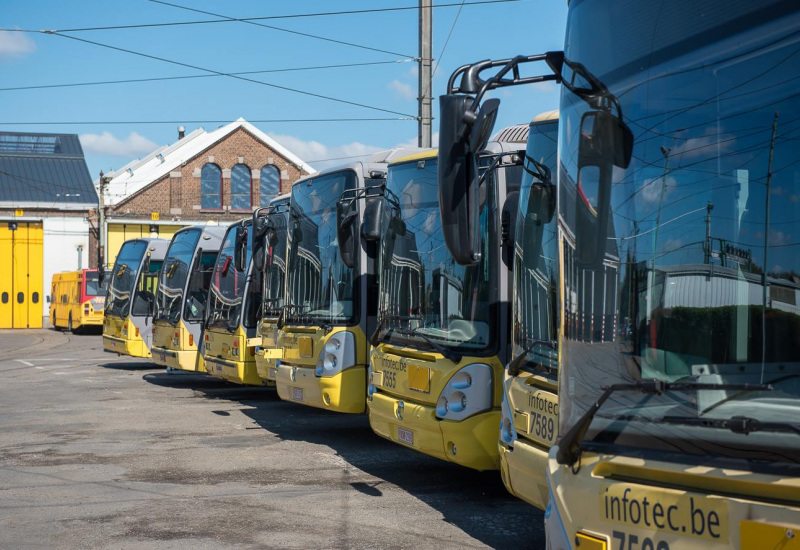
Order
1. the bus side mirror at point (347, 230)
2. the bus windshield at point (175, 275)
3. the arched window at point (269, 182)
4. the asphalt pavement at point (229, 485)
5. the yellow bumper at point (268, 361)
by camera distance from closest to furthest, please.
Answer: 1. the asphalt pavement at point (229, 485)
2. the bus side mirror at point (347, 230)
3. the yellow bumper at point (268, 361)
4. the bus windshield at point (175, 275)
5. the arched window at point (269, 182)

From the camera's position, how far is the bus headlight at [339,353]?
10.2m

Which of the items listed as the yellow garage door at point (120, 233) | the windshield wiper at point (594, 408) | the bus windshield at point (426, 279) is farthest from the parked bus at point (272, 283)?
the yellow garage door at point (120, 233)

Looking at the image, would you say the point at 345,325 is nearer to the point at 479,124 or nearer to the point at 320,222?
the point at 320,222

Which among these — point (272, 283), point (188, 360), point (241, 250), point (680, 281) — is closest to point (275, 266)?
point (272, 283)

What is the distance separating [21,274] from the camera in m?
45.4

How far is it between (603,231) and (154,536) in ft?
14.5

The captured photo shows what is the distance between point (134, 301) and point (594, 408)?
18.2 m

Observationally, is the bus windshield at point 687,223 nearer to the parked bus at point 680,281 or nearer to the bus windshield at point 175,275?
the parked bus at point 680,281

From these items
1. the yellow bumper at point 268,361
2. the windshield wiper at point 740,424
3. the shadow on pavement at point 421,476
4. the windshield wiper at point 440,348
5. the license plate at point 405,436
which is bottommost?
the shadow on pavement at point 421,476

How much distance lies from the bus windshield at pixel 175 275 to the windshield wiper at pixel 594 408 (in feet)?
47.4

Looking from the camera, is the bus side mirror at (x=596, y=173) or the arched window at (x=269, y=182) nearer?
the bus side mirror at (x=596, y=173)

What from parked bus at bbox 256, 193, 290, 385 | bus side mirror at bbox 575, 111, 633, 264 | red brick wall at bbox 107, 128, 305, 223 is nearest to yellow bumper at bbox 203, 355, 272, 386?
parked bus at bbox 256, 193, 290, 385

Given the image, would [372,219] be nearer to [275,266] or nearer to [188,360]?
[275,266]

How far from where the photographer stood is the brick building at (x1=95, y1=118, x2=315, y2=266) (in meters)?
48.2
